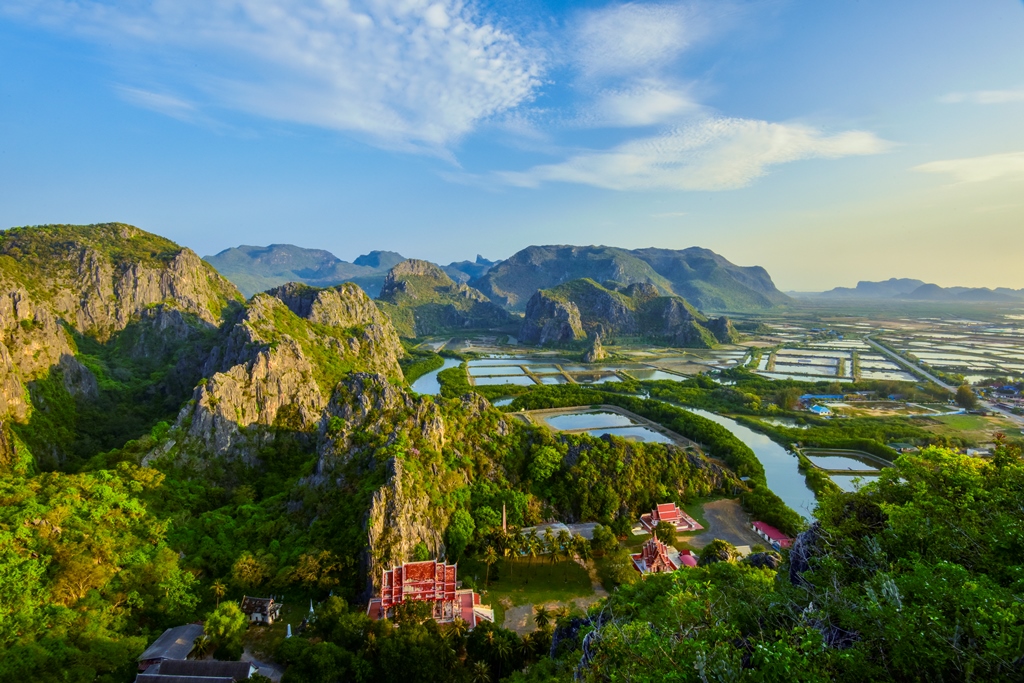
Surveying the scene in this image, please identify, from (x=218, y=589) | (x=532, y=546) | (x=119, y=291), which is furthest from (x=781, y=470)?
(x=119, y=291)

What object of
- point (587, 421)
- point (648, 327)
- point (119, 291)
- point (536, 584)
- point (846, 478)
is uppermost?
point (119, 291)

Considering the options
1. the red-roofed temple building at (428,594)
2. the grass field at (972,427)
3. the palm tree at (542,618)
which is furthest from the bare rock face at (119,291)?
the grass field at (972,427)

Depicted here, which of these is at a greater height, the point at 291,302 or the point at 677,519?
the point at 291,302

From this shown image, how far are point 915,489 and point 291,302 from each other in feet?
367

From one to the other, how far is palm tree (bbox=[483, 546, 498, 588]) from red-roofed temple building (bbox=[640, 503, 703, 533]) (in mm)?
14874

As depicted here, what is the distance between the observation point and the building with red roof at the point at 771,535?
37800 mm

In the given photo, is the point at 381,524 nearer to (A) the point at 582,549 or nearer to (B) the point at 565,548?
(B) the point at 565,548

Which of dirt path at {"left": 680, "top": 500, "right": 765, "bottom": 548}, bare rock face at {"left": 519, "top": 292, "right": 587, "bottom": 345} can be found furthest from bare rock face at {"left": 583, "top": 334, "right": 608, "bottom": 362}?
dirt path at {"left": 680, "top": 500, "right": 765, "bottom": 548}

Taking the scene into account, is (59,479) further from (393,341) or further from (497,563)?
(393,341)

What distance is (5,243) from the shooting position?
71.0 meters

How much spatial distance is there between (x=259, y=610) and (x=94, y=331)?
64560mm

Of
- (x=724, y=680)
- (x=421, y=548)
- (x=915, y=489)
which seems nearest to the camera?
(x=724, y=680)

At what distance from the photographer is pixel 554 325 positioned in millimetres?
181625

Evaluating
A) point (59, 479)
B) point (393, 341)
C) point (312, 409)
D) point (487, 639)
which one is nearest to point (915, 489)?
point (487, 639)
